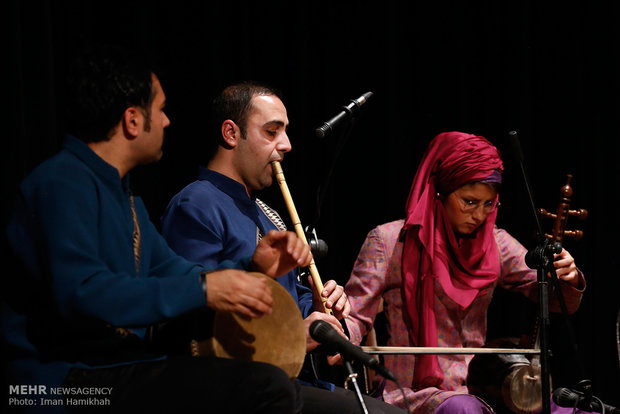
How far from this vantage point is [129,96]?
5.99ft

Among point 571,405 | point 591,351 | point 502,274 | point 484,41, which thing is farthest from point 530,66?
point 571,405

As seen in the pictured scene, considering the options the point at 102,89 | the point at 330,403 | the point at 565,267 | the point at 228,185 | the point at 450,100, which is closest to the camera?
the point at 102,89

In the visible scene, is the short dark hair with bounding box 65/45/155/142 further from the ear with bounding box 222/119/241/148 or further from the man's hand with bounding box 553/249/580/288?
the man's hand with bounding box 553/249/580/288

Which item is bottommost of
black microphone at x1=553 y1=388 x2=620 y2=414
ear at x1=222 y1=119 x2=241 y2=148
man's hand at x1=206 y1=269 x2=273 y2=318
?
black microphone at x1=553 y1=388 x2=620 y2=414

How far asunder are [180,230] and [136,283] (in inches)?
35.8

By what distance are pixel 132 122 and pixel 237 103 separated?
3.37ft

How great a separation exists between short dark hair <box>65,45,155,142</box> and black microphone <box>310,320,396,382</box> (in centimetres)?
77

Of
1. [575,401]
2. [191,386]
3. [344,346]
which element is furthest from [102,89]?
[575,401]

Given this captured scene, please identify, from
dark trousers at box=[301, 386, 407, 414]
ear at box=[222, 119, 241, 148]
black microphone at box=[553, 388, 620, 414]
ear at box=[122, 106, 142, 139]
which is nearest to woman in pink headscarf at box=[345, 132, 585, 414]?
black microphone at box=[553, 388, 620, 414]

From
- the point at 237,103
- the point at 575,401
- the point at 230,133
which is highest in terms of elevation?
the point at 237,103

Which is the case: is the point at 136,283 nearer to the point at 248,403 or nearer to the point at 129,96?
the point at 248,403

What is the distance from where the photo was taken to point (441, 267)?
10.3ft

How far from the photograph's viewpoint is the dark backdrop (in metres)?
3.69

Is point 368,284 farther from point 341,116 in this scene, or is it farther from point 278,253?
point 278,253
